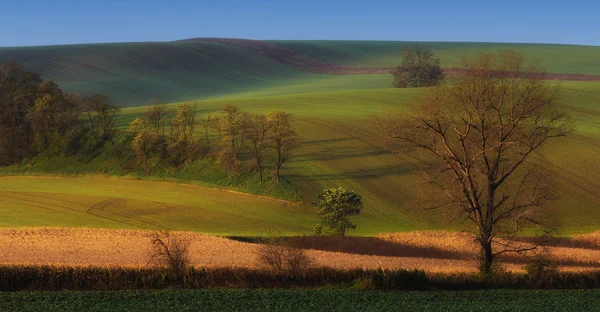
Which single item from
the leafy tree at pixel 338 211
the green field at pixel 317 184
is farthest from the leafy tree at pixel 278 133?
the leafy tree at pixel 338 211

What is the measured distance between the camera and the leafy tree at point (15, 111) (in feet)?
236

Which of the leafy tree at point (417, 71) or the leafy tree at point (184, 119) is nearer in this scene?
the leafy tree at point (184, 119)

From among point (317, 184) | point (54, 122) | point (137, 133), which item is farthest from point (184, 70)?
point (317, 184)

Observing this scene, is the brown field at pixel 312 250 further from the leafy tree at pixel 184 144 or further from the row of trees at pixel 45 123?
the row of trees at pixel 45 123

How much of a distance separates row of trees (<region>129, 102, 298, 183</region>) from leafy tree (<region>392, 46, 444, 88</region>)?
196 ft

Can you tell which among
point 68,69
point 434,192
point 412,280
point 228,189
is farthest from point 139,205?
point 68,69

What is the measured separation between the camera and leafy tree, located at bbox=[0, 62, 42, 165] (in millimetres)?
72000

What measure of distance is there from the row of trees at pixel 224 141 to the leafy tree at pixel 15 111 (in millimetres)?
12647

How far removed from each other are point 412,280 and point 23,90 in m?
63.8

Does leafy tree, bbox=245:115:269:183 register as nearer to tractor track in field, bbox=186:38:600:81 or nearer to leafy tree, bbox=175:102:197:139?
leafy tree, bbox=175:102:197:139

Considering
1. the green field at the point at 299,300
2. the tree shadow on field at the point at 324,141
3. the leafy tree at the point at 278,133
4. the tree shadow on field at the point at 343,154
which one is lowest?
the tree shadow on field at the point at 343,154

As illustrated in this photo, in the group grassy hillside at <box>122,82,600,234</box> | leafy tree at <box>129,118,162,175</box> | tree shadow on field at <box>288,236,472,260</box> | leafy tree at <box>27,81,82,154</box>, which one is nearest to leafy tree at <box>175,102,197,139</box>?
leafy tree at <box>129,118,162,175</box>

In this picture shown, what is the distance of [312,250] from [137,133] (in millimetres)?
39608

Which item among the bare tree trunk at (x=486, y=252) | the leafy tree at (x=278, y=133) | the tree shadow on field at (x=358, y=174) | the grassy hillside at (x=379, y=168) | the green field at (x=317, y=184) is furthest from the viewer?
the leafy tree at (x=278, y=133)
